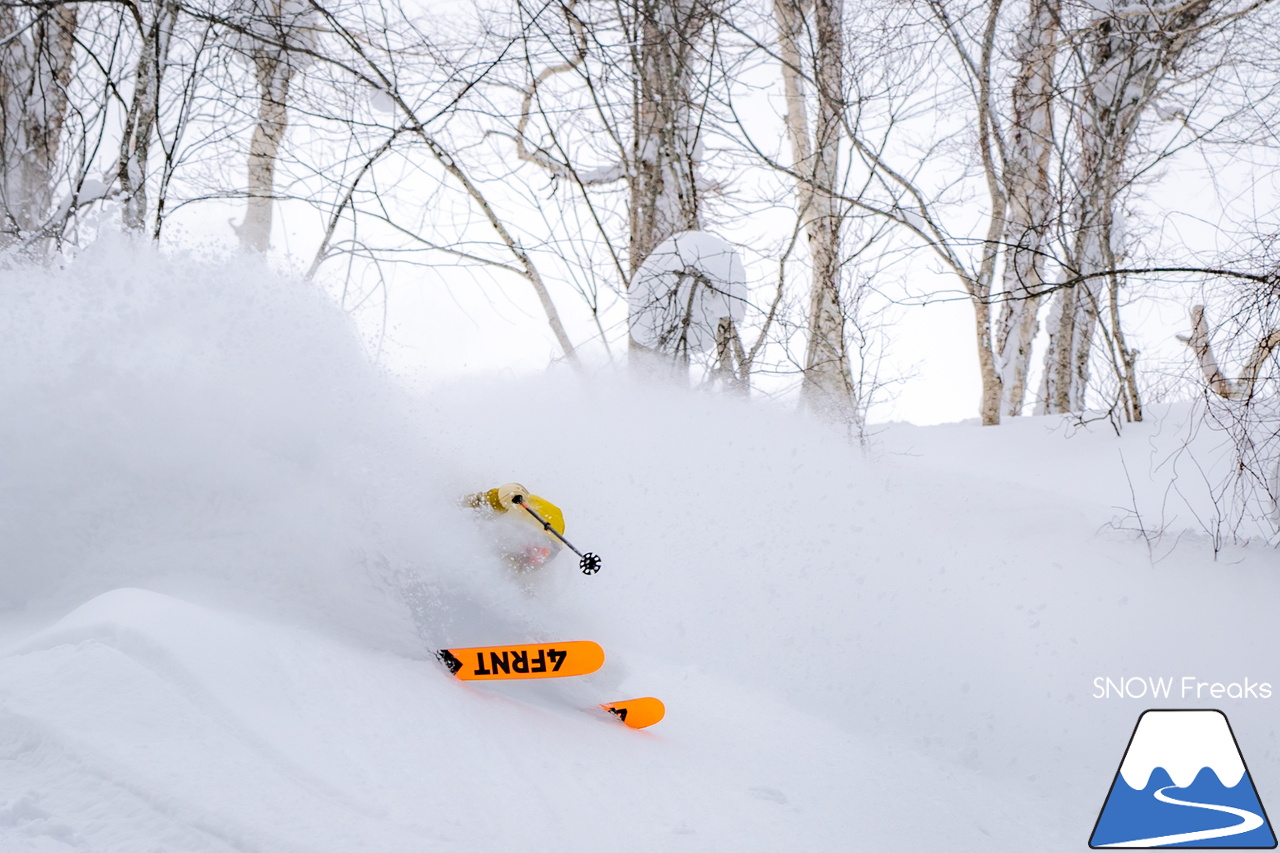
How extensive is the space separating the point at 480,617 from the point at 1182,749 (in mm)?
2849

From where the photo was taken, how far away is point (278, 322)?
3.53 m

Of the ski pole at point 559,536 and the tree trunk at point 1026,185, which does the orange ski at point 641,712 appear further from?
the tree trunk at point 1026,185

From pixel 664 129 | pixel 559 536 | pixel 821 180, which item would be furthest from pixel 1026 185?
pixel 559 536

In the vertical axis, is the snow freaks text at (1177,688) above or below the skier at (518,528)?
below

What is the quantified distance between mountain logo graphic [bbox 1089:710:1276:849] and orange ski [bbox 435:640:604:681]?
6.04 ft

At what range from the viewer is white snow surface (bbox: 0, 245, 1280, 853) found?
82.0 inches

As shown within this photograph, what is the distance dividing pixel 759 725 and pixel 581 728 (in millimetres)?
791

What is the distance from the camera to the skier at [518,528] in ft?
11.6

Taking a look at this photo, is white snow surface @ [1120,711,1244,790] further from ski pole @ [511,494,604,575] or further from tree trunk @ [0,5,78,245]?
tree trunk @ [0,5,78,245]

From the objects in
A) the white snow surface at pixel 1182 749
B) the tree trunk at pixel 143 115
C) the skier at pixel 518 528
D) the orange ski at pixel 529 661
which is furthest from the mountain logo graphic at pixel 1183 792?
the tree trunk at pixel 143 115

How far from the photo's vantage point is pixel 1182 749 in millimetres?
3355

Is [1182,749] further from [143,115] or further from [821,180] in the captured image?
[143,115]

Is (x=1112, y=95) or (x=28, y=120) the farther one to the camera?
(x=1112, y=95)

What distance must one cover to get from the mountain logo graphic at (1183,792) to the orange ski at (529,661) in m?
1.84
